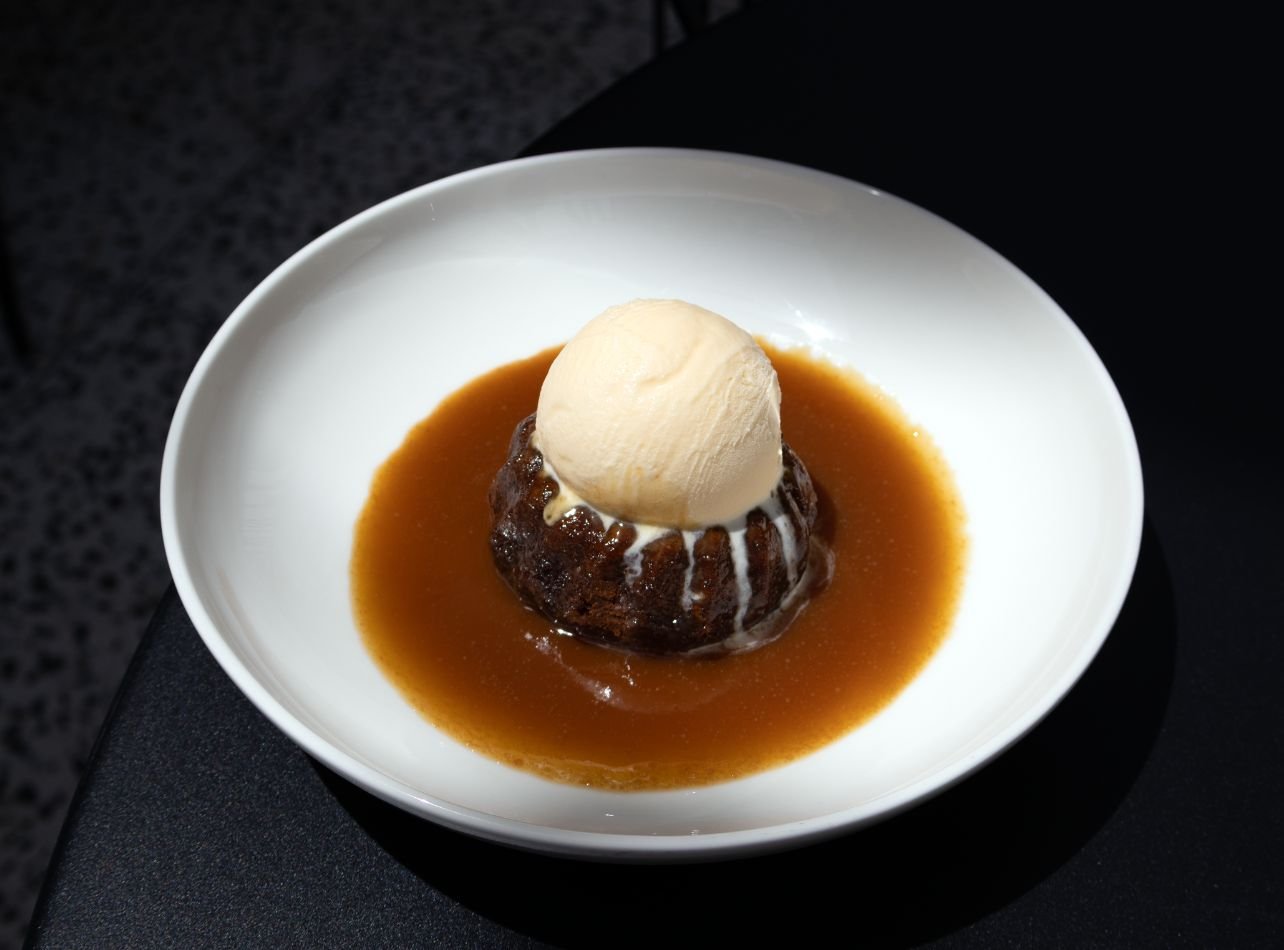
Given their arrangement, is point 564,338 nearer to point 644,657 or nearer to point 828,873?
point 644,657

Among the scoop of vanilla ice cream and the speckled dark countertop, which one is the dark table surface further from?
the speckled dark countertop

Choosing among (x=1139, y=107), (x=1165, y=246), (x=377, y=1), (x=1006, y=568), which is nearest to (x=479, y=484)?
(x=1006, y=568)

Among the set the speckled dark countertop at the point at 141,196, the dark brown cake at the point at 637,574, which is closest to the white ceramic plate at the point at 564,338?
the dark brown cake at the point at 637,574

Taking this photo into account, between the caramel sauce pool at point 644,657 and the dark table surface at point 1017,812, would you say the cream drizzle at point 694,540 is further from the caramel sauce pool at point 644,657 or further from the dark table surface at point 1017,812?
the dark table surface at point 1017,812

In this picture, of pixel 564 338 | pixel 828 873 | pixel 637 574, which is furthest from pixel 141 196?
pixel 828 873

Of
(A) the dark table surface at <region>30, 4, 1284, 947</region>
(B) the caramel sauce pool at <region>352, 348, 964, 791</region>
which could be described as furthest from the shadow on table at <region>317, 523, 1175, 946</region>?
(B) the caramel sauce pool at <region>352, 348, 964, 791</region>

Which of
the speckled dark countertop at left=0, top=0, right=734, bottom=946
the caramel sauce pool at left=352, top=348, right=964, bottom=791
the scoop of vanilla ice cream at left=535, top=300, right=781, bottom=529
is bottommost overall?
the speckled dark countertop at left=0, top=0, right=734, bottom=946
